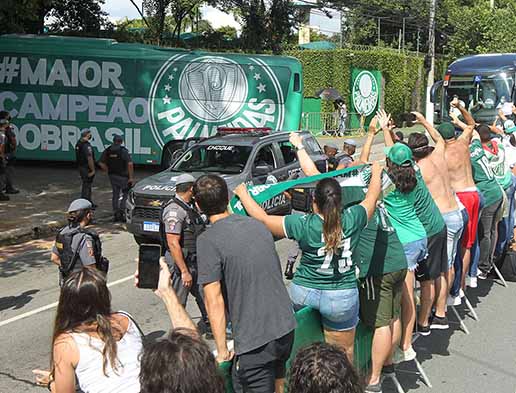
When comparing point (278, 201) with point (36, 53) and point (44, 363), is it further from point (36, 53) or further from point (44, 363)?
point (36, 53)

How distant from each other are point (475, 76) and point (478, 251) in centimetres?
1795

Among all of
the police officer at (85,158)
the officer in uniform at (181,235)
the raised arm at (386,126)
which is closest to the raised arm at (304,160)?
the raised arm at (386,126)

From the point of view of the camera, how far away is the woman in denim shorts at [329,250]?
15.4 feet

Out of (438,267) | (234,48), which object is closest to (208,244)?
(438,267)

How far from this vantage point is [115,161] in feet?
47.7

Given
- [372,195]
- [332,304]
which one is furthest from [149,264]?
Result: [372,195]

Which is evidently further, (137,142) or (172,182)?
(137,142)

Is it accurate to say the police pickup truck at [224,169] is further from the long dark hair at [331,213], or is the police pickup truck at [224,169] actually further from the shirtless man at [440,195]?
the long dark hair at [331,213]

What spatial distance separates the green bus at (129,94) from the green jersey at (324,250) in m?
16.7

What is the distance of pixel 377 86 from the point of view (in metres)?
41.6

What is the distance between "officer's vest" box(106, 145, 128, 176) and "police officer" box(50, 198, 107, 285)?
26.5 ft

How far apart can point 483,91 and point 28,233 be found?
17.1 metres

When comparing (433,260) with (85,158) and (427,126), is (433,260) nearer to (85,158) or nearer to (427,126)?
(427,126)

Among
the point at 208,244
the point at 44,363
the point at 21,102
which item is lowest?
the point at 44,363
